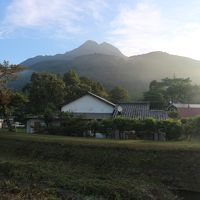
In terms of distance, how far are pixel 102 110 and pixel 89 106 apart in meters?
1.95

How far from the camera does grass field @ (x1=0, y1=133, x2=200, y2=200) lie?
780 inches

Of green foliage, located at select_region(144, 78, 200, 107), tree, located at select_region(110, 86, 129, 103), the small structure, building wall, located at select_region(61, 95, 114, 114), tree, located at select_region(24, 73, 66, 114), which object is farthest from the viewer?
green foliage, located at select_region(144, 78, 200, 107)

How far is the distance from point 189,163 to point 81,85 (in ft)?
190

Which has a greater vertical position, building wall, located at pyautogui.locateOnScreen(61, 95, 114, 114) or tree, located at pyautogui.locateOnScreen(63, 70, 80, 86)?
tree, located at pyautogui.locateOnScreen(63, 70, 80, 86)

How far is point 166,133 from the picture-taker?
37125 millimetres

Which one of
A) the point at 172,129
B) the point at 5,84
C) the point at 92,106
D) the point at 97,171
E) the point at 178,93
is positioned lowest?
the point at 97,171

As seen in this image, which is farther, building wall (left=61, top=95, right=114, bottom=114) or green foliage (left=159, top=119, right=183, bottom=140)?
building wall (left=61, top=95, right=114, bottom=114)

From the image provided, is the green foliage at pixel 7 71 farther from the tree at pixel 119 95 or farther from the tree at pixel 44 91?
the tree at pixel 119 95

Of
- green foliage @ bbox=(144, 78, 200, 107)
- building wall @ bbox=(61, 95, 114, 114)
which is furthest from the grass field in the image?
green foliage @ bbox=(144, 78, 200, 107)

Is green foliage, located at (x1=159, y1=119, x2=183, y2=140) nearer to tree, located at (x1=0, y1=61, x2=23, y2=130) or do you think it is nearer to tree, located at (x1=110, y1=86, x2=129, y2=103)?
tree, located at (x1=0, y1=61, x2=23, y2=130)

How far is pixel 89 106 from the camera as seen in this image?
55.7 metres

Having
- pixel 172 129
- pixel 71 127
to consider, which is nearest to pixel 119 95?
pixel 71 127

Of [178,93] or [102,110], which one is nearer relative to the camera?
[102,110]

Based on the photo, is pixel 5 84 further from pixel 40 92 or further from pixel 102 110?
pixel 40 92
